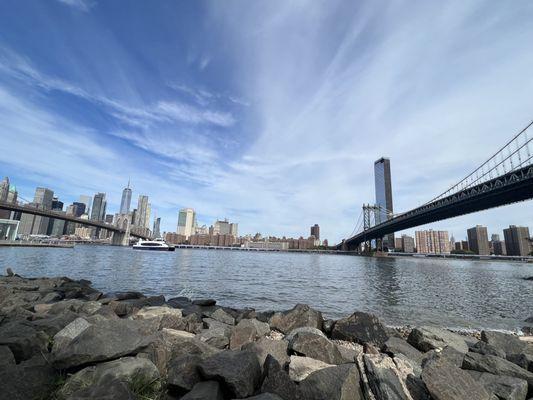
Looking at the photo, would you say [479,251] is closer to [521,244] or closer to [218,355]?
[521,244]

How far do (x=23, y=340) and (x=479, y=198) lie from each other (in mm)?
64124

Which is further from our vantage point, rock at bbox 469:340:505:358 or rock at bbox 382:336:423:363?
rock at bbox 469:340:505:358

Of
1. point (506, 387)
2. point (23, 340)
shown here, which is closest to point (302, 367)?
point (506, 387)

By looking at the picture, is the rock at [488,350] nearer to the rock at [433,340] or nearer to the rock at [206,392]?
the rock at [433,340]

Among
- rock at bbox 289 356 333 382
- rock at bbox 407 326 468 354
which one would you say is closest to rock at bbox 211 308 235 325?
rock at bbox 289 356 333 382

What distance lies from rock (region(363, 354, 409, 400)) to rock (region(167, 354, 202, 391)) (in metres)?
2.55

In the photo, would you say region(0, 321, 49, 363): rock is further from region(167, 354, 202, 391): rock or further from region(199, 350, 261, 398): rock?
region(199, 350, 261, 398): rock

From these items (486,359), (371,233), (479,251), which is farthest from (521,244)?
(486,359)

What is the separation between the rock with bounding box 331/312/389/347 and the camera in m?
7.50

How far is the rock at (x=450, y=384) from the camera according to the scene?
13.6 feet

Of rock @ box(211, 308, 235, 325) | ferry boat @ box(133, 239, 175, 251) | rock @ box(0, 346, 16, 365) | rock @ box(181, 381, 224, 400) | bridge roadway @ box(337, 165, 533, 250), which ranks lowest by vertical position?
rock @ box(211, 308, 235, 325)

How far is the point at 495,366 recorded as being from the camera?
5.30m

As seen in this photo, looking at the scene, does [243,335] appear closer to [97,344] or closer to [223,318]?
[223,318]

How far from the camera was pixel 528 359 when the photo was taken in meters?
5.98
